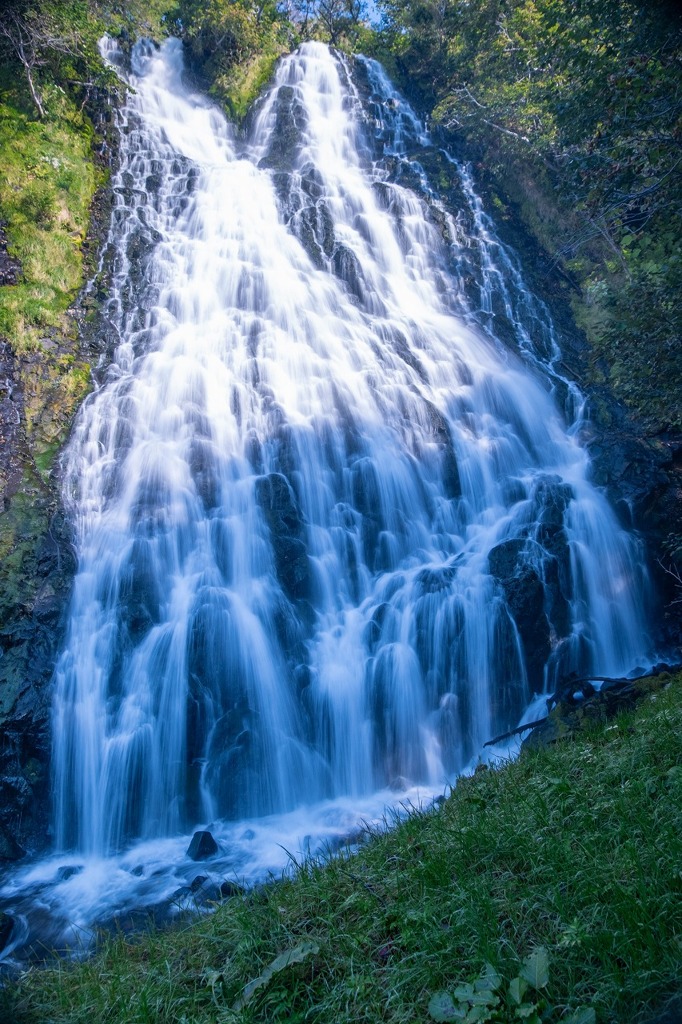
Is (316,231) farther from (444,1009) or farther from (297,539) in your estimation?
(444,1009)

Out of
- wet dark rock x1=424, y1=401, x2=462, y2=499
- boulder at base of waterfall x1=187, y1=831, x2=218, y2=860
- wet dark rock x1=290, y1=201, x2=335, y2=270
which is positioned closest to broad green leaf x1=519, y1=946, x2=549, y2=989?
boulder at base of waterfall x1=187, y1=831, x2=218, y2=860

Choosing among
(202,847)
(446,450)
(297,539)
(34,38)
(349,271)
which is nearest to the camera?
(202,847)

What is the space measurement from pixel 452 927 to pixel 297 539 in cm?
770

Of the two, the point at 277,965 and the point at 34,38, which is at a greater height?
the point at 34,38

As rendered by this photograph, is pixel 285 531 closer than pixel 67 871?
No

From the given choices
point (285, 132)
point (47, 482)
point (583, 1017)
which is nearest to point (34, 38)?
point (285, 132)

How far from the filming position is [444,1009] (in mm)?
2516

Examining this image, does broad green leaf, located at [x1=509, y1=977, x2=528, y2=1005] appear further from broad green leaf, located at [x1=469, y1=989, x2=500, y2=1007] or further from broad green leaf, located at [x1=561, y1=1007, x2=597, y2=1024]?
broad green leaf, located at [x1=561, y1=1007, x2=597, y2=1024]

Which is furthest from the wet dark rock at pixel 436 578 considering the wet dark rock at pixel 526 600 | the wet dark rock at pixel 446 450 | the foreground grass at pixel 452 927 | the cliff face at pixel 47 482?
the foreground grass at pixel 452 927

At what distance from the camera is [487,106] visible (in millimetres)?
19359

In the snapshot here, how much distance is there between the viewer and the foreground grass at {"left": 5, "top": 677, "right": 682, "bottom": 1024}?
8.46 ft

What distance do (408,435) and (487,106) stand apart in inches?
523

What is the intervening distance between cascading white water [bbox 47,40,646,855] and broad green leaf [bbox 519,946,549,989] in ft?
19.4

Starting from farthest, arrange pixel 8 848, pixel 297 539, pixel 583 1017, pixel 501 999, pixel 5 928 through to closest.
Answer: pixel 297 539
pixel 8 848
pixel 5 928
pixel 501 999
pixel 583 1017
